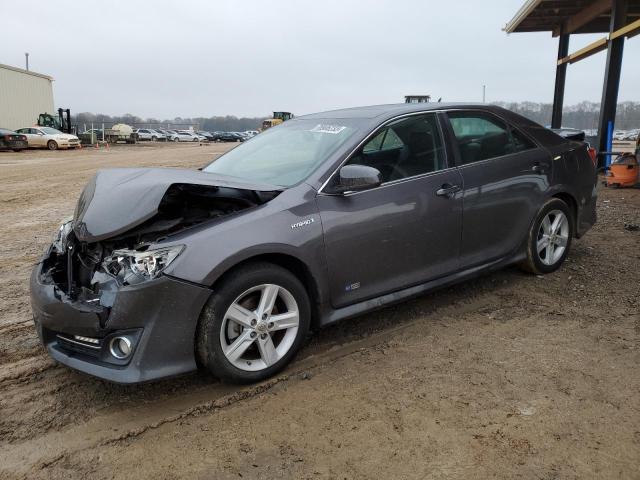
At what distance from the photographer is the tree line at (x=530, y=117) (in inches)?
866

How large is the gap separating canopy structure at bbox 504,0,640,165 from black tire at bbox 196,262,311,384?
1087 centimetres

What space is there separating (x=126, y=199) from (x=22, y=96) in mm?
46353

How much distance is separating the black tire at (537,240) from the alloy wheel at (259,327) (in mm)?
2521

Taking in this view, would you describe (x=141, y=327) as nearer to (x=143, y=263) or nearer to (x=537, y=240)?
(x=143, y=263)

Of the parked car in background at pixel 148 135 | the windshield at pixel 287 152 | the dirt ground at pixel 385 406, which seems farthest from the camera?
the parked car in background at pixel 148 135

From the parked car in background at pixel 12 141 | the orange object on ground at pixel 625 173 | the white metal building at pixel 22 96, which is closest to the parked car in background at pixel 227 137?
the white metal building at pixel 22 96

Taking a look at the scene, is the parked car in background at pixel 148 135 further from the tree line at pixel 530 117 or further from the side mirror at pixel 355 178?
the side mirror at pixel 355 178

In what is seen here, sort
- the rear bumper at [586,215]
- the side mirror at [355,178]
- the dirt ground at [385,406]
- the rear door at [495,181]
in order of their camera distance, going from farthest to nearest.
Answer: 1. the rear bumper at [586,215]
2. the rear door at [495,181]
3. the side mirror at [355,178]
4. the dirt ground at [385,406]

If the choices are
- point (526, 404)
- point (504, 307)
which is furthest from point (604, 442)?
point (504, 307)

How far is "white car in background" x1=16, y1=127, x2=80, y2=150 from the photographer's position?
30.4 meters

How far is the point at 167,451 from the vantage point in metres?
2.58

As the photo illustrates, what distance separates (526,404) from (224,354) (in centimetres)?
169

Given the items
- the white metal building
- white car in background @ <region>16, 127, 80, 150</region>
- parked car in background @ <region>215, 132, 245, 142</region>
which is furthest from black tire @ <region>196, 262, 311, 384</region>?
parked car in background @ <region>215, 132, 245, 142</region>

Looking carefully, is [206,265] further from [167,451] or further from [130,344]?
[167,451]
